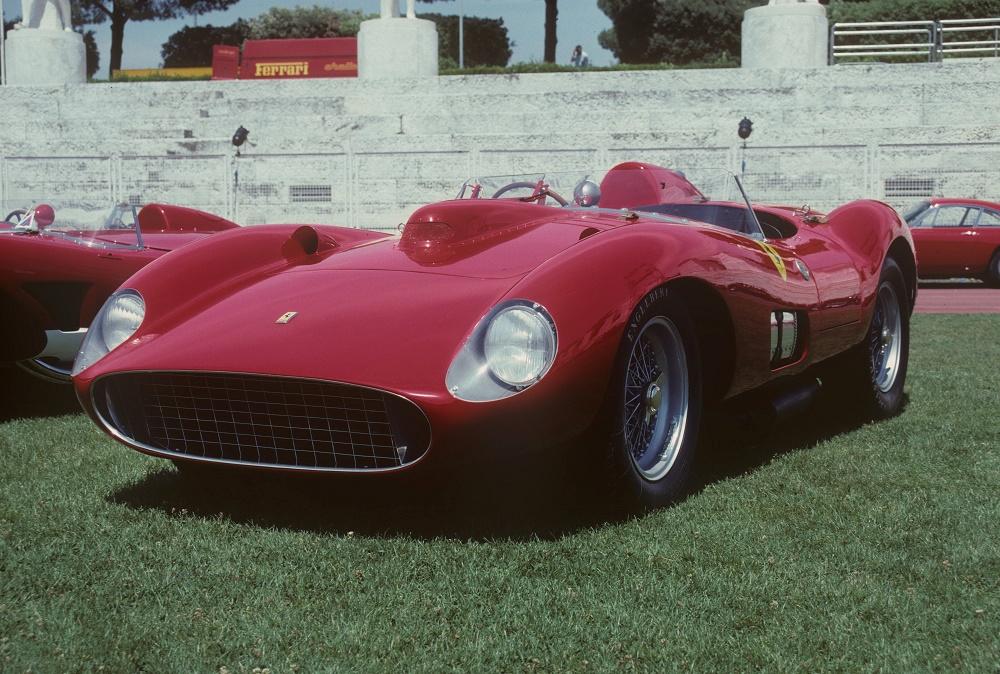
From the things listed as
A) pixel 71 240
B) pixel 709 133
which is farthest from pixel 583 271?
pixel 709 133

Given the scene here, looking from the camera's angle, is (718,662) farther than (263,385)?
No

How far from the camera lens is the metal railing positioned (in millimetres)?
28562

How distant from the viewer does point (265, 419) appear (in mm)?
3475

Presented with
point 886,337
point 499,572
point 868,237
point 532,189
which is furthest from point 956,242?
point 499,572

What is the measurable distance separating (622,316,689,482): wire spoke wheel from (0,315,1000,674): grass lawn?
192 mm

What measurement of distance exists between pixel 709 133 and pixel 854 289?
717 inches

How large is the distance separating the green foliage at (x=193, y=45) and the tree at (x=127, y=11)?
230 centimetres

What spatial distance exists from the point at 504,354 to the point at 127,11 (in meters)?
52.9

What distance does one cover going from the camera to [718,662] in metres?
2.50

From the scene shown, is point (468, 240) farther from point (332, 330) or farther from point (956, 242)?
point (956, 242)

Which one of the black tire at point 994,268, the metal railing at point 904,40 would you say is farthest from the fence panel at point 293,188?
the metal railing at point 904,40

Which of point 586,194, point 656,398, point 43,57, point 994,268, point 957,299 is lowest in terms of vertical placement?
point 957,299

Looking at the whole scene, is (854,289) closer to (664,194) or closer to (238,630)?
(664,194)

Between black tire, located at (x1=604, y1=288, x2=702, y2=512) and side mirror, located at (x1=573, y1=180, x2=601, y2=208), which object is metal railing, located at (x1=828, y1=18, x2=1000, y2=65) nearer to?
side mirror, located at (x1=573, y1=180, x2=601, y2=208)
